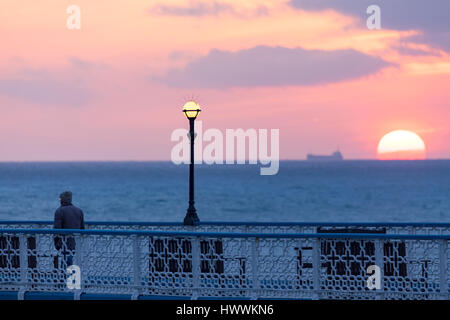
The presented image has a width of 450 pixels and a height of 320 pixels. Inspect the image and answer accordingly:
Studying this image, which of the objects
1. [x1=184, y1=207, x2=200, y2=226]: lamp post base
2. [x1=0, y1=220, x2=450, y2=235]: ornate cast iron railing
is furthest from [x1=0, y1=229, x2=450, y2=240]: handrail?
[x1=184, y1=207, x2=200, y2=226]: lamp post base

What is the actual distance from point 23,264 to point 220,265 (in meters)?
3.36

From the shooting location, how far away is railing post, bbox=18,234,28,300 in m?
13.7

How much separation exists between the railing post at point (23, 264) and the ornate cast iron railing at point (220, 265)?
2 centimetres

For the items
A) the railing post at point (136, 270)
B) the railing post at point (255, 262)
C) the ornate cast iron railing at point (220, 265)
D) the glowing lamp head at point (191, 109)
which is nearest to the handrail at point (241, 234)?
the ornate cast iron railing at point (220, 265)

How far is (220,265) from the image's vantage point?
43.6 ft

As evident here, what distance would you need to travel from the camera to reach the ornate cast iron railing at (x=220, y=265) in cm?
1262

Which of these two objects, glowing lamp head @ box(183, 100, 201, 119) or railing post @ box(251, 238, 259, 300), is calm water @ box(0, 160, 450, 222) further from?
railing post @ box(251, 238, 259, 300)

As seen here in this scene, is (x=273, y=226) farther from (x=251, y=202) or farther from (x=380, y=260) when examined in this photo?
(x=251, y=202)

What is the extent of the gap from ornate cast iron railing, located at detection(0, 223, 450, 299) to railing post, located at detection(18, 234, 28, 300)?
0.06 feet

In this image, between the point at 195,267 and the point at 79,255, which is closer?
the point at 195,267

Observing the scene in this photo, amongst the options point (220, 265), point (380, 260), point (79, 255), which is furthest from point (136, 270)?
point (380, 260)

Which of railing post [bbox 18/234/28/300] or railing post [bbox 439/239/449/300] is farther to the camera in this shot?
railing post [bbox 18/234/28/300]
